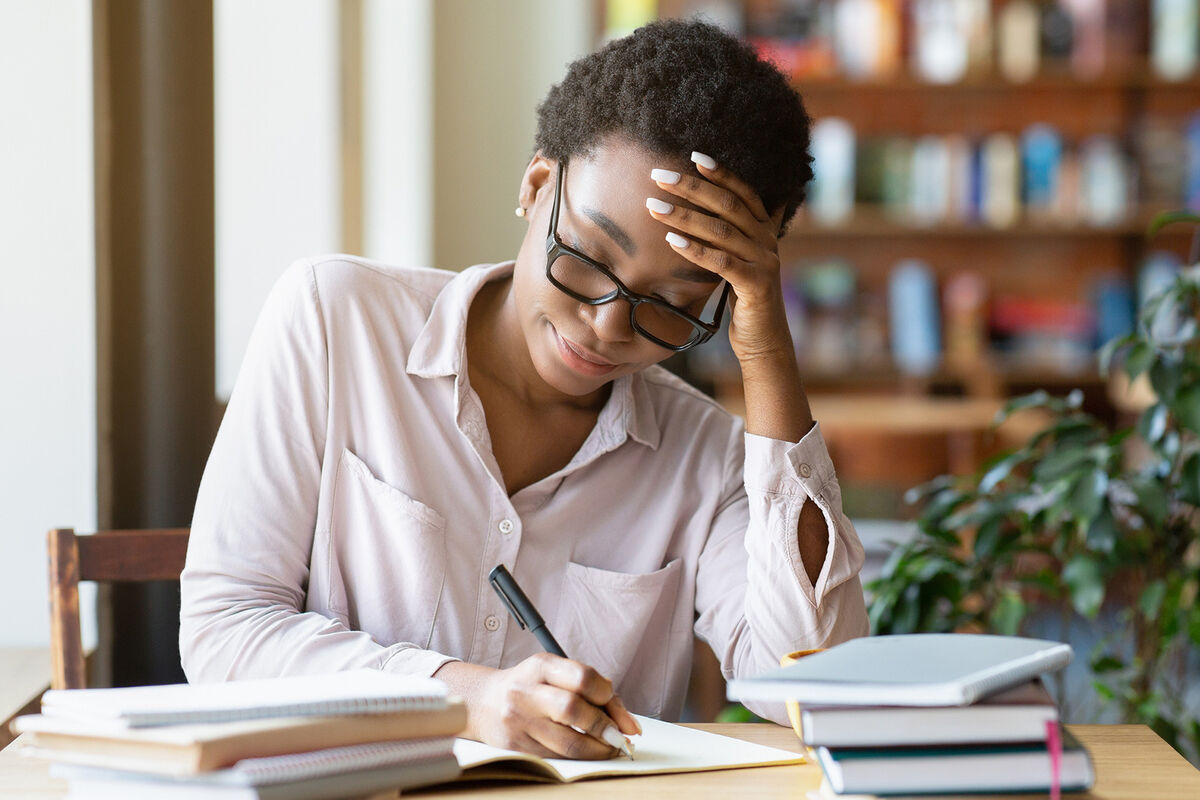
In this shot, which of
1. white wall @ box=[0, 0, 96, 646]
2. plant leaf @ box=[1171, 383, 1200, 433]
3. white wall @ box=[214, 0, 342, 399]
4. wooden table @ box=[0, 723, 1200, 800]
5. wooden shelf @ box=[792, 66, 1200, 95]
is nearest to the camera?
wooden table @ box=[0, 723, 1200, 800]

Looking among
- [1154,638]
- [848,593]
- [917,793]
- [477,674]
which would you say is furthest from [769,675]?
[1154,638]

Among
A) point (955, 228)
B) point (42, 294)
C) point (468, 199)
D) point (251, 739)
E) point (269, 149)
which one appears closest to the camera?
point (251, 739)

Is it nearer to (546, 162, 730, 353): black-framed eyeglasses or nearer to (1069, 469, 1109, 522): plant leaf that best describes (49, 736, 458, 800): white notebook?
(546, 162, 730, 353): black-framed eyeglasses

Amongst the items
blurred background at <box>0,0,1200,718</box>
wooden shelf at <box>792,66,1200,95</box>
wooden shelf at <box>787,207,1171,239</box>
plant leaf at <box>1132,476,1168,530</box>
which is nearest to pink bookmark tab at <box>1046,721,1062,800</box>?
blurred background at <box>0,0,1200,718</box>

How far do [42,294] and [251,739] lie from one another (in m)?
0.98

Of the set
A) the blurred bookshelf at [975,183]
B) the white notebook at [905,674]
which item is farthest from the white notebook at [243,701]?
the blurred bookshelf at [975,183]

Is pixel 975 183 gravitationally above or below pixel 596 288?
above

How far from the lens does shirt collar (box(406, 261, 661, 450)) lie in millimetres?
1294

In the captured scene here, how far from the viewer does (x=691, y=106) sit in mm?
1138

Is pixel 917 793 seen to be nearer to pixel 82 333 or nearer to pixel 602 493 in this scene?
pixel 602 493

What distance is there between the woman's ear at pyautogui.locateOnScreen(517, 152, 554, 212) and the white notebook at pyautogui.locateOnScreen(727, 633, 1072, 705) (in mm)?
601

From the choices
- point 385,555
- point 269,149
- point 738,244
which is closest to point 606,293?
point 738,244

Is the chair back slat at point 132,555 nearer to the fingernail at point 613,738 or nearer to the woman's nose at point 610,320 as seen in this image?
the woman's nose at point 610,320

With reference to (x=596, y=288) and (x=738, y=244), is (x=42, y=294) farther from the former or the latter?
(x=738, y=244)
